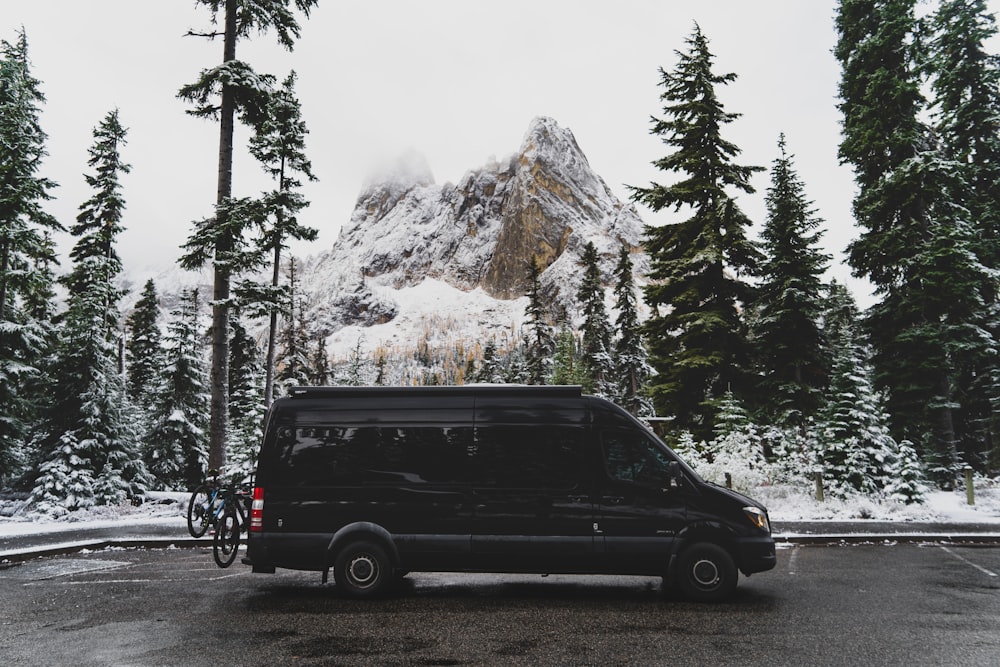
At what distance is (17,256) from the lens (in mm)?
22094

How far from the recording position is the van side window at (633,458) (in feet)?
24.9

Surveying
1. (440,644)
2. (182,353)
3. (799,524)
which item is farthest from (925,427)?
(182,353)

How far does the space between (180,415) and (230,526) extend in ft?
72.0

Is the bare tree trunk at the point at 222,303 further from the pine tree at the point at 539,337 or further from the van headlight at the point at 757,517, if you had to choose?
the pine tree at the point at 539,337

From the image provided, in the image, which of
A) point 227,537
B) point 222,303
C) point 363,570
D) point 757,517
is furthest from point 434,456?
point 222,303

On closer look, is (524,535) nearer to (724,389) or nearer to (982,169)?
(724,389)

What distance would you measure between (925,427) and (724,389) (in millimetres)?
7895

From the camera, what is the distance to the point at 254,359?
46.3 meters

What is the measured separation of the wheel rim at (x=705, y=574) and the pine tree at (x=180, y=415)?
2802cm

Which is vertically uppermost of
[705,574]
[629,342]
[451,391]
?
[629,342]

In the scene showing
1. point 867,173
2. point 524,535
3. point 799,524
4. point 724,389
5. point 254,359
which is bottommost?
point 799,524

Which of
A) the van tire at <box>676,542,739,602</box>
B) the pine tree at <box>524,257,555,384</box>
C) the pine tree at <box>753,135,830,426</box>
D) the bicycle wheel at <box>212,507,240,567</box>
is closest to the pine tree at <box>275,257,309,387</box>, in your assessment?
the pine tree at <box>524,257,555,384</box>

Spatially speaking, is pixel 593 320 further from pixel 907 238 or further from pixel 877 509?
pixel 877 509

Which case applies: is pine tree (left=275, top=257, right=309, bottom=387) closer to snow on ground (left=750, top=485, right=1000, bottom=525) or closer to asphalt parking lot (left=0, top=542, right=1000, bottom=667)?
snow on ground (left=750, top=485, right=1000, bottom=525)
